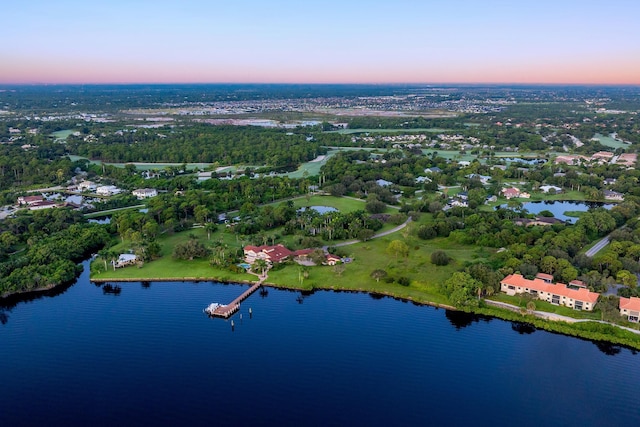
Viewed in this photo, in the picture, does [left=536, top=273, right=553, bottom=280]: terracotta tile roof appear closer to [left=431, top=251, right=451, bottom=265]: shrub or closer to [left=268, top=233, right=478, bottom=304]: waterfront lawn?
[left=268, top=233, right=478, bottom=304]: waterfront lawn

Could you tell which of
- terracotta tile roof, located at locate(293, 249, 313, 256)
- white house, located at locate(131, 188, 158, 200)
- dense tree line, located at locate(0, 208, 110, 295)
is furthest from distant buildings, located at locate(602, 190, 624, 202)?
dense tree line, located at locate(0, 208, 110, 295)

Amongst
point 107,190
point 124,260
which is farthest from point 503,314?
point 107,190

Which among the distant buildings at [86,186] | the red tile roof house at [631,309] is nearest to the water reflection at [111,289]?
the red tile roof house at [631,309]

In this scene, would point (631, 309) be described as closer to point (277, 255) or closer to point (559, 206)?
point (277, 255)

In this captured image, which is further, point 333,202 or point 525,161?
point 525,161

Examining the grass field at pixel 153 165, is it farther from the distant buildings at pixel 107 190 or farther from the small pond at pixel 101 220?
the small pond at pixel 101 220

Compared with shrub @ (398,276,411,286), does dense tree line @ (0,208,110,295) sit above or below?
above

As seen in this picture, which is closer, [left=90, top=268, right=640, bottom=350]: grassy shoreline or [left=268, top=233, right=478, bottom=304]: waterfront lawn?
[left=90, top=268, right=640, bottom=350]: grassy shoreline

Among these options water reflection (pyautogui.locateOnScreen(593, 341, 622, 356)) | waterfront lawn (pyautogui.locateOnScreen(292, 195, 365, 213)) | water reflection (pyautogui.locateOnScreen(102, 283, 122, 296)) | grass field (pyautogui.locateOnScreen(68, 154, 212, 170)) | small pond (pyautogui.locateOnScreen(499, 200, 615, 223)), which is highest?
grass field (pyautogui.locateOnScreen(68, 154, 212, 170))
